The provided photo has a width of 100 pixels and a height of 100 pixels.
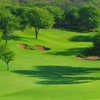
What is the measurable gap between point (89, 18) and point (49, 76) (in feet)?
261

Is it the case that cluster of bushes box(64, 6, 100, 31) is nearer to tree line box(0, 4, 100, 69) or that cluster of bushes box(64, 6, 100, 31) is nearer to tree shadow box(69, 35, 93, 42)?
tree line box(0, 4, 100, 69)

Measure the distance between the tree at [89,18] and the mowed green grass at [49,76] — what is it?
43691mm

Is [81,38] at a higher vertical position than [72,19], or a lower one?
lower

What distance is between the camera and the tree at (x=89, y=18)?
378ft

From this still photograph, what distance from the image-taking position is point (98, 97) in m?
17.5

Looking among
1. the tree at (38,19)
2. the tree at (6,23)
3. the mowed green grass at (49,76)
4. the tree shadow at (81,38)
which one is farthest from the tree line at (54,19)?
the tree at (6,23)

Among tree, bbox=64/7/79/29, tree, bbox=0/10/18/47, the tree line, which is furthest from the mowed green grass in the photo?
tree, bbox=64/7/79/29

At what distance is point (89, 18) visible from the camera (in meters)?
115

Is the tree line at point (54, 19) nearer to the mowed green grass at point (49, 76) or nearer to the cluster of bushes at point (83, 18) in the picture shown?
the cluster of bushes at point (83, 18)

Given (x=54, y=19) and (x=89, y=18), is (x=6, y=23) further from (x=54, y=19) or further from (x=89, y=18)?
(x=89, y=18)

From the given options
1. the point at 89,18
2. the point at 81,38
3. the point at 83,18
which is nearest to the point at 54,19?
the point at 89,18

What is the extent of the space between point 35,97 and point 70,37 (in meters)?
80.2

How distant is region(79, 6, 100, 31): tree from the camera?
378 ft

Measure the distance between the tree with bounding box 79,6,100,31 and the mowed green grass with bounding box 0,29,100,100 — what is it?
43691 mm
